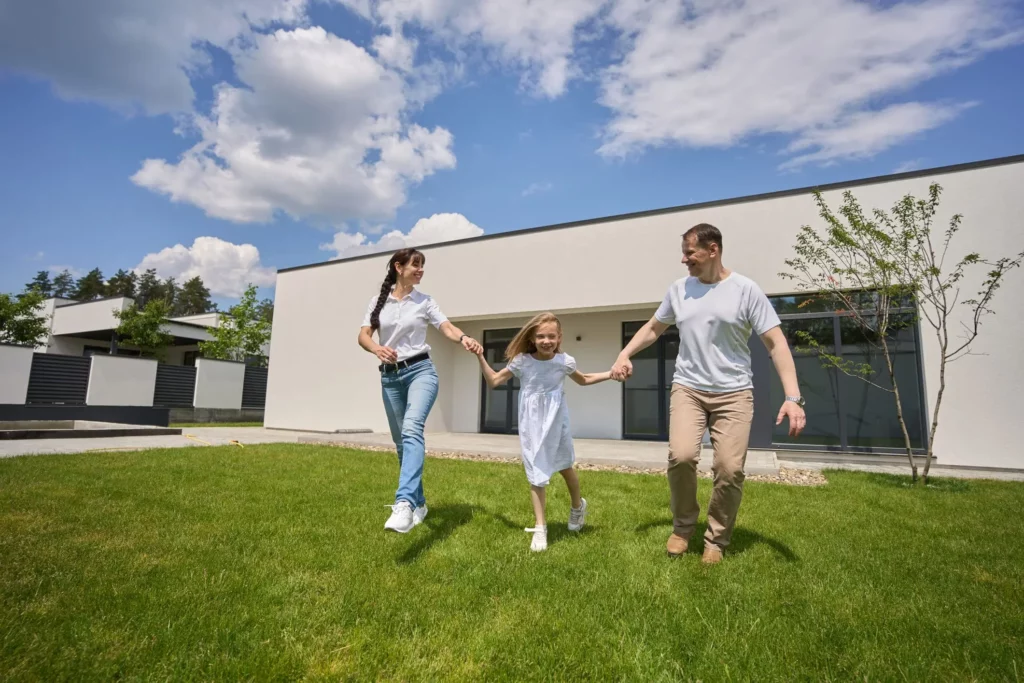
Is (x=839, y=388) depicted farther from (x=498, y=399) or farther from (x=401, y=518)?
(x=401, y=518)

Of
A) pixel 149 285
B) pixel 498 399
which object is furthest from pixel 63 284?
pixel 498 399

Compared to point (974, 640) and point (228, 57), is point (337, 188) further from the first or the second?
point (974, 640)

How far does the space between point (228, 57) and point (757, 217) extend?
9.78 m

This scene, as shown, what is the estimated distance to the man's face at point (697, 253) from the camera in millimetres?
3074

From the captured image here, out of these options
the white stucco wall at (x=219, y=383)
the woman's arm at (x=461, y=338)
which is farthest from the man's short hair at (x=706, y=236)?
the white stucco wall at (x=219, y=383)

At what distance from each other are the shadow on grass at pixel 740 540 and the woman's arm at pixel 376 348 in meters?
2.11

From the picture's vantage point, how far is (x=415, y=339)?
11.3 feet

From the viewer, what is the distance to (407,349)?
11.2 feet

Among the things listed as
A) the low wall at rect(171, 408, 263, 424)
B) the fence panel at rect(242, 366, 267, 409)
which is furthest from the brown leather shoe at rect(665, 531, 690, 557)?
the fence panel at rect(242, 366, 267, 409)

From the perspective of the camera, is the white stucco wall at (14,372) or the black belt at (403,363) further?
the white stucco wall at (14,372)

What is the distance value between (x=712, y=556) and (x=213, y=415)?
21580 mm

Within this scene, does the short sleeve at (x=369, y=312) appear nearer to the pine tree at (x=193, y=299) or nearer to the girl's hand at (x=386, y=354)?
the girl's hand at (x=386, y=354)

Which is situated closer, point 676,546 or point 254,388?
point 676,546

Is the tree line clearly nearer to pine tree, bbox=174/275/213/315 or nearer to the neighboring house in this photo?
pine tree, bbox=174/275/213/315
